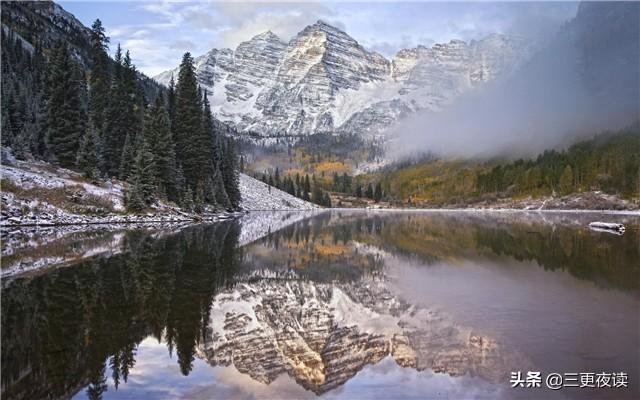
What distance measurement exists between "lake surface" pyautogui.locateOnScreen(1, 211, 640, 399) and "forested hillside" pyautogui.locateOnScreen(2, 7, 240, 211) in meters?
44.9

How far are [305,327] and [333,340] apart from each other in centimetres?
173

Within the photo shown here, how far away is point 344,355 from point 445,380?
2972 millimetres

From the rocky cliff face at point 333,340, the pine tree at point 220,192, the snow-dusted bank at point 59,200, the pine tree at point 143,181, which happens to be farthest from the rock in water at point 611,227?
the pine tree at point 220,192

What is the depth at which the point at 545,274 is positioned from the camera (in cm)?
2794

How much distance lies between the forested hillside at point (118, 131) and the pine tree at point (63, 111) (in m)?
0.13

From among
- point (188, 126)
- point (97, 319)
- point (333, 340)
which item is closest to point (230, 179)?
point (188, 126)

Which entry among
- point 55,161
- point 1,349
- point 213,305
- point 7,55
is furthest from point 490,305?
point 7,55

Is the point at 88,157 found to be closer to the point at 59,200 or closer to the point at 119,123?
the point at 59,200

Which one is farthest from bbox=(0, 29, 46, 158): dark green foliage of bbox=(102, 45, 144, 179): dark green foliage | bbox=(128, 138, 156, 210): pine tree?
bbox=(128, 138, 156, 210): pine tree

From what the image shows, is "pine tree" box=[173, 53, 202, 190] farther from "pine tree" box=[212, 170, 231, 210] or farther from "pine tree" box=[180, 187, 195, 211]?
"pine tree" box=[212, 170, 231, 210]

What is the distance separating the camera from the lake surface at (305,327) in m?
11.6

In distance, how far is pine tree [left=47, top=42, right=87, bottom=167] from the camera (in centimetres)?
7412

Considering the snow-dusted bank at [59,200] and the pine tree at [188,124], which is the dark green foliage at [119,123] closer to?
the pine tree at [188,124]

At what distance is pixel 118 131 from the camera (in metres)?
86.5
